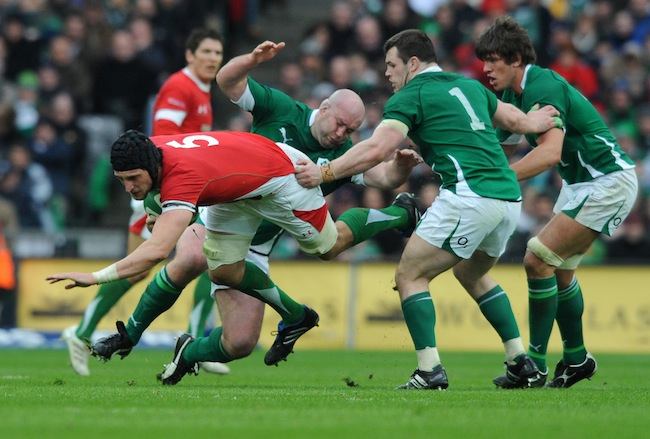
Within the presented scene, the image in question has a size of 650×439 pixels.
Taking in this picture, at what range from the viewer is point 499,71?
1052 cm

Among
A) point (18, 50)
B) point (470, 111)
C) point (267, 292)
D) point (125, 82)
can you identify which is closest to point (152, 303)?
point (267, 292)

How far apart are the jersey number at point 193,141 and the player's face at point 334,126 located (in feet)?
3.71

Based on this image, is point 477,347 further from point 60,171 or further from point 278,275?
point 60,171

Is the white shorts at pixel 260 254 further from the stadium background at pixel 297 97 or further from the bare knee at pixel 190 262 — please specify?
the stadium background at pixel 297 97

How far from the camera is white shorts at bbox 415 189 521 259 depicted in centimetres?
981

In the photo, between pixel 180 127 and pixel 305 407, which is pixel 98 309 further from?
pixel 305 407

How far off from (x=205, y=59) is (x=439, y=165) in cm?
409

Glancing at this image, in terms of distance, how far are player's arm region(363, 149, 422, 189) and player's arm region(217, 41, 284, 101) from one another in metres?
1.11

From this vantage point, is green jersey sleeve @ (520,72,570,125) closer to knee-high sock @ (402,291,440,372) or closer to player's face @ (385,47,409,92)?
player's face @ (385,47,409,92)

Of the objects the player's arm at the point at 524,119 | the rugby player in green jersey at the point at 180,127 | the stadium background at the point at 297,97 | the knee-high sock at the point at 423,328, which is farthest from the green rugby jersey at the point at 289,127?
the stadium background at the point at 297,97

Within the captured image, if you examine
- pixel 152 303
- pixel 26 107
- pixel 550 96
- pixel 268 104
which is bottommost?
pixel 26 107

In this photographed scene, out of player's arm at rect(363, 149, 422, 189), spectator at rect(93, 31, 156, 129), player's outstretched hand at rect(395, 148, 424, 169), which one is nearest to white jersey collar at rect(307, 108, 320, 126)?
player's arm at rect(363, 149, 422, 189)

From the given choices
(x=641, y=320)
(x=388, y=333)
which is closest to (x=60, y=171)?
(x=388, y=333)

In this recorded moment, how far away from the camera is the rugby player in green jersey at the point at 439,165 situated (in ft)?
32.2
